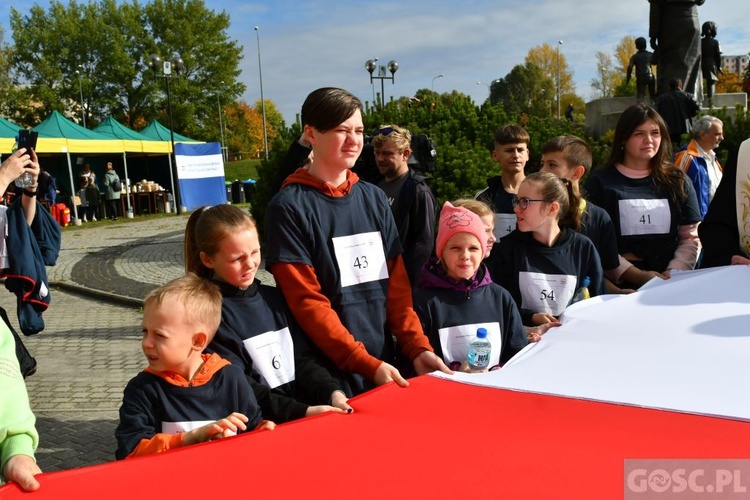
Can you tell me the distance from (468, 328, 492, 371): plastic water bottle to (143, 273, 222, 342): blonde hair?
0.98 meters

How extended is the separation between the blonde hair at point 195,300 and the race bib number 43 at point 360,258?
1.75 feet

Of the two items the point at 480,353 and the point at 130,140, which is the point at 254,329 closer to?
the point at 480,353

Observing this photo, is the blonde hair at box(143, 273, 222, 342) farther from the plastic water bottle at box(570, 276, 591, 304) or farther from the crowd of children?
the plastic water bottle at box(570, 276, 591, 304)

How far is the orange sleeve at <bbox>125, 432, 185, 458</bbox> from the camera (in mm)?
1992

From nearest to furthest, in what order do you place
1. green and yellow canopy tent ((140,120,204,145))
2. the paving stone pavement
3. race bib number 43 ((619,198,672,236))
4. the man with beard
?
race bib number 43 ((619,198,672,236))
the man with beard
the paving stone pavement
green and yellow canopy tent ((140,120,204,145))

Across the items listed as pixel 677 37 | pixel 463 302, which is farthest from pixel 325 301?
pixel 677 37

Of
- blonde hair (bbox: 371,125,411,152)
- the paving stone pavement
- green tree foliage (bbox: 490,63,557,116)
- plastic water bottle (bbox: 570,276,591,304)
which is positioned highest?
green tree foliage (bbox: 490,63,557,116)

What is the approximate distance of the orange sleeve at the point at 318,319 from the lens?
255 centimetres

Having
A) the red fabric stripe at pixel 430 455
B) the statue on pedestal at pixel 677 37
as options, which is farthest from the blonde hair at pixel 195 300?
the statue on pedestal at pixel 677 37

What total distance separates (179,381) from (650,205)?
277 centimetres

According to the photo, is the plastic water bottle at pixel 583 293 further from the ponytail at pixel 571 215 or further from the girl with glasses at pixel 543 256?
the ponytail at pixel 571 215

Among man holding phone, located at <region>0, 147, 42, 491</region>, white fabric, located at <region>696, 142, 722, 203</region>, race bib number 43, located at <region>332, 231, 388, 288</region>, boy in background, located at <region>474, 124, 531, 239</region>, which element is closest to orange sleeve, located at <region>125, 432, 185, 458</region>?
man holding phone, located at <region>0, 147, 42, 491</region>

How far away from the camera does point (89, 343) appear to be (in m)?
8.01

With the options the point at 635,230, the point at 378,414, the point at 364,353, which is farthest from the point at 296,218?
the point at 635,230
